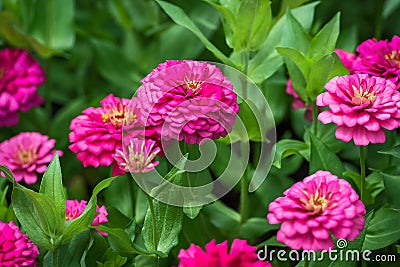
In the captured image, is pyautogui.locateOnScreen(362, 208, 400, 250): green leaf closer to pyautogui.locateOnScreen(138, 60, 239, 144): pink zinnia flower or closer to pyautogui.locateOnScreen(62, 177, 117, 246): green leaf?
pyautogui.locateOnScreen(138, 60, 239, 144): pink zinnia flower

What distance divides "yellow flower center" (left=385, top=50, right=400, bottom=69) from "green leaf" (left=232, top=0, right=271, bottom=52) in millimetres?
185

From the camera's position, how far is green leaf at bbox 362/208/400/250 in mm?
955

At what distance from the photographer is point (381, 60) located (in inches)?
38.2

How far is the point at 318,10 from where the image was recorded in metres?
1.72

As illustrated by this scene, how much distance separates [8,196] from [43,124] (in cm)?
21

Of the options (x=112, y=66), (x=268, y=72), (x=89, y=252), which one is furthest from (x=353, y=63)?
(x=112, y=66)

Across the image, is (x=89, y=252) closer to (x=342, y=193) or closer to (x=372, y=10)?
(x=342, y=193)

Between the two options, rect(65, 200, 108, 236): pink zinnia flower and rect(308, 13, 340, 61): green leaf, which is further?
rect(308, 13, 340, 61): green leaf

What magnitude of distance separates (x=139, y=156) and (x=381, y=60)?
385 millimetres

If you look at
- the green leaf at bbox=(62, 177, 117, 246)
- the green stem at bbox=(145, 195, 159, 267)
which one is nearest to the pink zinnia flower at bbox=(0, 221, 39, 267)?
the green leaf at bbox=(62, 177, 117, 246)

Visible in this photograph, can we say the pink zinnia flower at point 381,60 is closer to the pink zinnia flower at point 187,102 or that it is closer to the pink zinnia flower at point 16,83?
the pink zinnia flower at point 187,102

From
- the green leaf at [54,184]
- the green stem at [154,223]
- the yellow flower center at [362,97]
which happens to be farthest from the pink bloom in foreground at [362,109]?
the green leaf at [54,184]

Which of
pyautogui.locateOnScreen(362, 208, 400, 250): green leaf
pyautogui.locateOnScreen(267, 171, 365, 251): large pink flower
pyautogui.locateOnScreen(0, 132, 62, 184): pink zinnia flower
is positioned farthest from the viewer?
pyautogui.locateOnScreen(0, 132, 62, 184): pink zinnia flower

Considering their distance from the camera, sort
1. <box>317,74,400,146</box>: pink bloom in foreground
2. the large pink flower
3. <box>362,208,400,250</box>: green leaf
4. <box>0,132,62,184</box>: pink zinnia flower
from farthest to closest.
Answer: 1. <box>0,132,62,184</box>: pink zinnia flower
2. <box>362,208,400,250</box>: green leaf
3. <box>317,74,400,146</box>: pink bloom in foreground
4. the large pink flower
